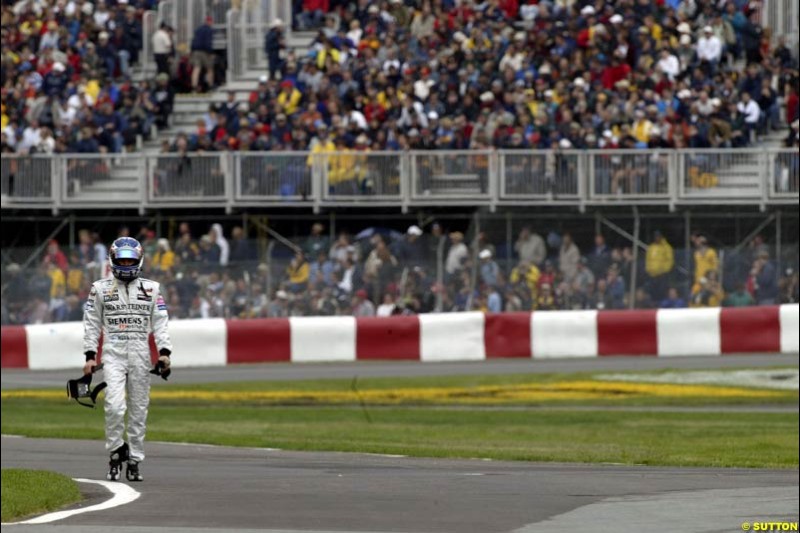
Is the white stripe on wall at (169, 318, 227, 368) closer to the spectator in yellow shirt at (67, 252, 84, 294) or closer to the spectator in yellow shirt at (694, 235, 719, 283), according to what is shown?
the spectator in yellow shirt at (67, 252, 84, 294)

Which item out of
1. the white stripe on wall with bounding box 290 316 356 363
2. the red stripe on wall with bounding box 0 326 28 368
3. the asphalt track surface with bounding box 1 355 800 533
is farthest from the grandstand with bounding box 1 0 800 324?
the asphalt track surface with bounding box 1 355 800 533

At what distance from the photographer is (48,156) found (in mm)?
25812

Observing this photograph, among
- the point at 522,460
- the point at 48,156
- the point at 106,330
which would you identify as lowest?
the point at 522,460

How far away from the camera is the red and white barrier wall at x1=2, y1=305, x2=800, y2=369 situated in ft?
70.5

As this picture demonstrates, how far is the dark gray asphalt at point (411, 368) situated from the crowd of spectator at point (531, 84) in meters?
4.15

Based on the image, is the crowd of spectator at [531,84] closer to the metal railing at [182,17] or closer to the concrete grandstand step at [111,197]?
the concrete grandstand step at [111,197]

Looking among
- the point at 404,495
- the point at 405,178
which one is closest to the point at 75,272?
the point at 405,178

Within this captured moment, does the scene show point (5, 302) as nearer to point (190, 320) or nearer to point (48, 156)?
point (190, 320)

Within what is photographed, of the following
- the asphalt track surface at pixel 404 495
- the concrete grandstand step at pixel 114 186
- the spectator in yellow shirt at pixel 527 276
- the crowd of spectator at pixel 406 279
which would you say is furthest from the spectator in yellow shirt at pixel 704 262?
the asphalt track surface at pixel 404 495

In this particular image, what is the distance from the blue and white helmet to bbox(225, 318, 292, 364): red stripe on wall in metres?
10.1

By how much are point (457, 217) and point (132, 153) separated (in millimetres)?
4981

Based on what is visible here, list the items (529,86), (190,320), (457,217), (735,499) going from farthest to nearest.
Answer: (529,86)
(457,217)
(190,320)
(735,499)

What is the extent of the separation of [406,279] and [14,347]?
4756 mm

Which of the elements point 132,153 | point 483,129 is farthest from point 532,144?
point 132,153
